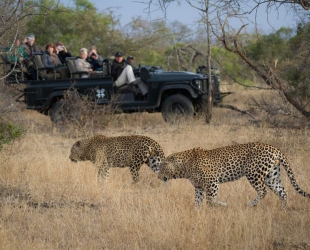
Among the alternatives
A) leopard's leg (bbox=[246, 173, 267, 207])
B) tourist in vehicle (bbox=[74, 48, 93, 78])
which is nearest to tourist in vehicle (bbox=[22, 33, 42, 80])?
tourist in vehicle (bbox=[74, 48, 93, 78])

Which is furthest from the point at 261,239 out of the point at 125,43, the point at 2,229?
the point at 125,43

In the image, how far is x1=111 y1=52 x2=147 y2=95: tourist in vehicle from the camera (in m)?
16.0

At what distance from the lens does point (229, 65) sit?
3080 centimetres

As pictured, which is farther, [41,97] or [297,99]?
[41,97]

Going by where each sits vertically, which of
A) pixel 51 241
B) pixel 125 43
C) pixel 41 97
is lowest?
pixel 51 241

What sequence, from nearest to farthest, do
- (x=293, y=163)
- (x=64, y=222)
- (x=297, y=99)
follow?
(x=64, y=222) → (x=293, y=163) → (x=297, y=99)

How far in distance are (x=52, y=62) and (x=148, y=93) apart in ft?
8.44

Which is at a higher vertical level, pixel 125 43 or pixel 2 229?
pixel 125 43

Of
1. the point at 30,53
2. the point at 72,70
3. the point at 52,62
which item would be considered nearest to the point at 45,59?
the point at 52,62

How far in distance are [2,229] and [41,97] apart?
387 inches

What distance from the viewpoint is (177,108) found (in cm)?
1627

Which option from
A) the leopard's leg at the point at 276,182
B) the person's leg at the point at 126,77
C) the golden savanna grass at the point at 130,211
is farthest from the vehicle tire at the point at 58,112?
the leopard's leg at the point at 276,182

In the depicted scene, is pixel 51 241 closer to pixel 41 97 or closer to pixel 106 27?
pixel 41 97

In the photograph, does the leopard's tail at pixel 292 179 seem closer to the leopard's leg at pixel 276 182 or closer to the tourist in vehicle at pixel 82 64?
the leopard's leg at pixel 276 182
